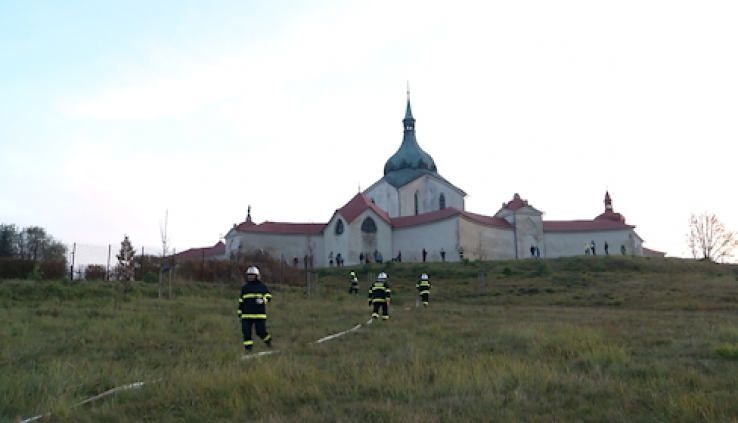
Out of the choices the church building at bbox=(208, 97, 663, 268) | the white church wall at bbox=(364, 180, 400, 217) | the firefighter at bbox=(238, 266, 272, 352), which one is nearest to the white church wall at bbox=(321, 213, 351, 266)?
the church building at bbox=(208, 97, 663, 268)

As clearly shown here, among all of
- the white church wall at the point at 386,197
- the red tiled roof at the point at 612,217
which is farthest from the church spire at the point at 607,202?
the white church wall at the point at 386,197

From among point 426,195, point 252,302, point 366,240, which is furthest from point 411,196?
point 252,302

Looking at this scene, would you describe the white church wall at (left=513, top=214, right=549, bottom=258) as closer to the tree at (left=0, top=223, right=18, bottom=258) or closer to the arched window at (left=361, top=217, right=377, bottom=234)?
the arched window at (left=361, top=217, right=377, bottom=234)

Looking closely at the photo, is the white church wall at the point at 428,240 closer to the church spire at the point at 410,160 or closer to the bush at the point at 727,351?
the church spire at the point at 410,160

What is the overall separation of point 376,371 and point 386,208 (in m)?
59.1

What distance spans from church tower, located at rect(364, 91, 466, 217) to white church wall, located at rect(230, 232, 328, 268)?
997 centimetres

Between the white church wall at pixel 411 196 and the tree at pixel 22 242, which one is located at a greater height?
the white church wall at pixel 411 196

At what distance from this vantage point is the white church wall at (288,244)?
59188 millimetres

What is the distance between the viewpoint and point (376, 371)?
8211 mm

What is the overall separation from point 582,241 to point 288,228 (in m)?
28.1

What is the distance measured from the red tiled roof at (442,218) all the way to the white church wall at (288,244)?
25.1 feet

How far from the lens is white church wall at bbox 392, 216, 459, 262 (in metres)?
54.3

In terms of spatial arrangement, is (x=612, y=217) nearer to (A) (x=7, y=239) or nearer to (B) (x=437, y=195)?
(B) (x=437, y=195)

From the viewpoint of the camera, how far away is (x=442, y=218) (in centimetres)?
5528
